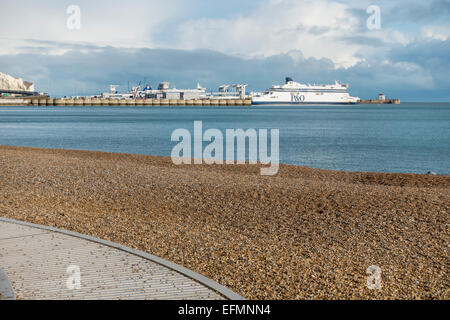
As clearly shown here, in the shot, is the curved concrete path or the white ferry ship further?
the white ferry ship

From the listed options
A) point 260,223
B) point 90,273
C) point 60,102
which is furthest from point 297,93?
point 90,273

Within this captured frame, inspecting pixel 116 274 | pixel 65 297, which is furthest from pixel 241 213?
pixel 65 297

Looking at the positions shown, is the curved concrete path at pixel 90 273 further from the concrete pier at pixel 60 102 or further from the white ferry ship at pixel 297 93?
the concrete pier at pixel 60 102

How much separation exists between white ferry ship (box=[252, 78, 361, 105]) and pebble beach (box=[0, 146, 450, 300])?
15149 cm

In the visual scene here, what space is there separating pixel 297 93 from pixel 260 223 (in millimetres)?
160067

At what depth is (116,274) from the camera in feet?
19.0

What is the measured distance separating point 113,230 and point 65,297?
3706 mm

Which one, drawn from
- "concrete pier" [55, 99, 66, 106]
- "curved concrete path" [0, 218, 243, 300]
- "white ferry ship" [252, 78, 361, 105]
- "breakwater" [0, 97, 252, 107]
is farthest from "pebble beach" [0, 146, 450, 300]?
"concrete pier" [55, 99, 66, 106]

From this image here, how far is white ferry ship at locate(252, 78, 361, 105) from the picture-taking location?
165750mm

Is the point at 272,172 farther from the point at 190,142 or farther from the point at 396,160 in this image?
the point at 190,142

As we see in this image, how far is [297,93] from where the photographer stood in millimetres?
166500

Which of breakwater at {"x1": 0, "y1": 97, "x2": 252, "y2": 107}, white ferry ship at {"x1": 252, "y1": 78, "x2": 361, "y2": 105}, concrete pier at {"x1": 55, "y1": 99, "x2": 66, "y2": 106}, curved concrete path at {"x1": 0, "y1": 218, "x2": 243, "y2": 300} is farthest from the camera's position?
breakwater at {"x1": 0, "y1": 97, "x2": 252, "y2": 107}

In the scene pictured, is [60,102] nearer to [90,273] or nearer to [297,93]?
[297,93]

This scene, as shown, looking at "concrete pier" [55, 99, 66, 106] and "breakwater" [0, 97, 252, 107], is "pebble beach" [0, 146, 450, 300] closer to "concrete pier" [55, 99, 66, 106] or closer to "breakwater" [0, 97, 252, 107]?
"breakwater" [0, 97, 252, 107]
